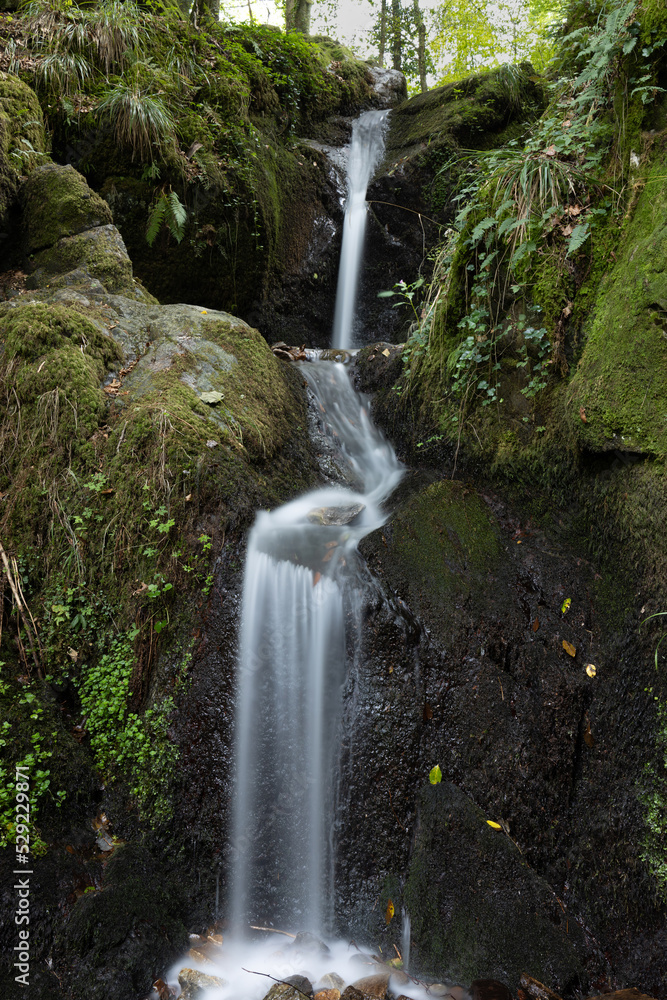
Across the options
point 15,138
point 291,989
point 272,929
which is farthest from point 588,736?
point 15,138

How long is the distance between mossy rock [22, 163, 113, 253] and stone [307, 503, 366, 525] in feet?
11.4

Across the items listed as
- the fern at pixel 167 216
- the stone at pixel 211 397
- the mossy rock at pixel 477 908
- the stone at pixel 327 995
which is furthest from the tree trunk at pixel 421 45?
the stone at pixel 327 995

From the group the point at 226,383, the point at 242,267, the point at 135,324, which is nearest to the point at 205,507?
the point at 226,383

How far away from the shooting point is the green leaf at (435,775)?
117 inches

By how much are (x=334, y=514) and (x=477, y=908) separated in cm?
239

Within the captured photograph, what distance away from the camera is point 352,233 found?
318 inches

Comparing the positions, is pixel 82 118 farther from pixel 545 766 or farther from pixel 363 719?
pixel 545 766

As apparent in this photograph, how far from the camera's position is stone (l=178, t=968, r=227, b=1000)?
258cm

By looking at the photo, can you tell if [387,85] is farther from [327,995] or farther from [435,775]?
[327,995]

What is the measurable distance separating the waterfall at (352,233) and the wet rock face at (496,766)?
16.5ft

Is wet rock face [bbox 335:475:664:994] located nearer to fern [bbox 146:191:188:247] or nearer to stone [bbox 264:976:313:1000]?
stone [bbox 264:976:313:1000]

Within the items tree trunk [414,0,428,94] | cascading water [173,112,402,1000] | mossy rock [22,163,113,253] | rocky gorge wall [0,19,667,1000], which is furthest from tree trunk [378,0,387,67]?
cascading water [173,112,402,1000]

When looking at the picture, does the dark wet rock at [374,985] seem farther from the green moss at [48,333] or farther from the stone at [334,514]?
the green moss at [48,333]

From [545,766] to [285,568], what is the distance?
1.73m
